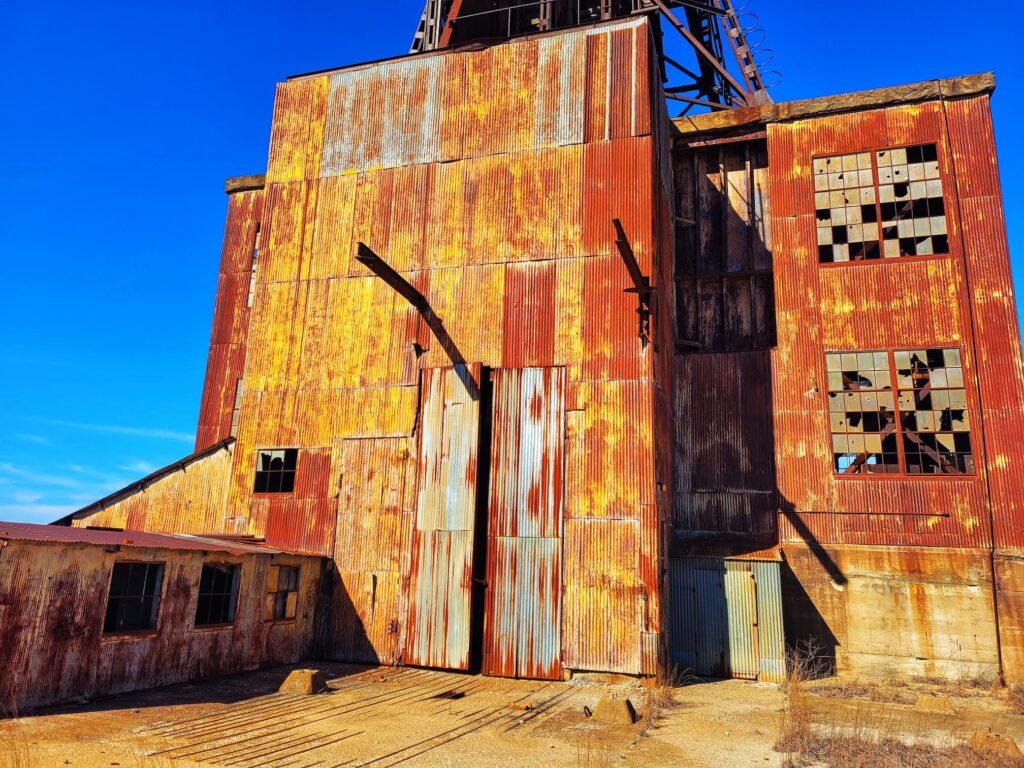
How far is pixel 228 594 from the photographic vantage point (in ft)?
50.3

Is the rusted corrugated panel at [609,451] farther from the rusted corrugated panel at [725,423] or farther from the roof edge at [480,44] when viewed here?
the roof edge at [480,44]

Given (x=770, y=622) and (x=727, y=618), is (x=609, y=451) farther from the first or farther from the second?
(x=770, y=622)

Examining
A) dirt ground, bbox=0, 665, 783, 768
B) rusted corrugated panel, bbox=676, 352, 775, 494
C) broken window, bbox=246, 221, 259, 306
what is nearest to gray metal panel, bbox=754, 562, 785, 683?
dirt ground, bbox=0, 665, 783, 768

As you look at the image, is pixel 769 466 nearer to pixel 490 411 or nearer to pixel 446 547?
pixel 490 411

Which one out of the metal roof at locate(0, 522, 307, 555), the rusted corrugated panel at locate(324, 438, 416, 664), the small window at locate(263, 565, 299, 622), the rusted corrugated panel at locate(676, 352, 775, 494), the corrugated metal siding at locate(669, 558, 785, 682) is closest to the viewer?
the metal roof at locate(0, 522, 307, 555)

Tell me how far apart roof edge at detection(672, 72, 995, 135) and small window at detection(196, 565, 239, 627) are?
1859 centimetres

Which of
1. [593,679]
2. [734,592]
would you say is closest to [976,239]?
[734,592]

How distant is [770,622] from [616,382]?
6.58 metres

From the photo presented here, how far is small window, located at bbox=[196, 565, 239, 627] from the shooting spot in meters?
14.6

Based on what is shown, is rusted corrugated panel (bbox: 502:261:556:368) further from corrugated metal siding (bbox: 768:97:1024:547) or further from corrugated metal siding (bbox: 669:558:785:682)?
corrugated metal siding (bbox: 768:97:1024:547)

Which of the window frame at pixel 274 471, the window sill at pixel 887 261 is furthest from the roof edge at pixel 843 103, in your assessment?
the window frame at pixel 274 471

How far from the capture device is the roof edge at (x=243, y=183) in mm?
27172

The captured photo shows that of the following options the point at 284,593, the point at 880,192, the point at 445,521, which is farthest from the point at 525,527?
the point at 880,192

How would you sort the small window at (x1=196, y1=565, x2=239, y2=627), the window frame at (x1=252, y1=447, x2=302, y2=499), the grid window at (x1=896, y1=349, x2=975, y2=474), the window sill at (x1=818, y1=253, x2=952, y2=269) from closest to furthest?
the small window at (x1=196, y1=565, x2=239, y2=627), the grid window at (x1=896, y1=349, x2=975, y2=474), the window sill at (x1=818, y1=253, x2=952, y2=269), the window frame at (x1=252, y1=447, x2=302, y2=499)
